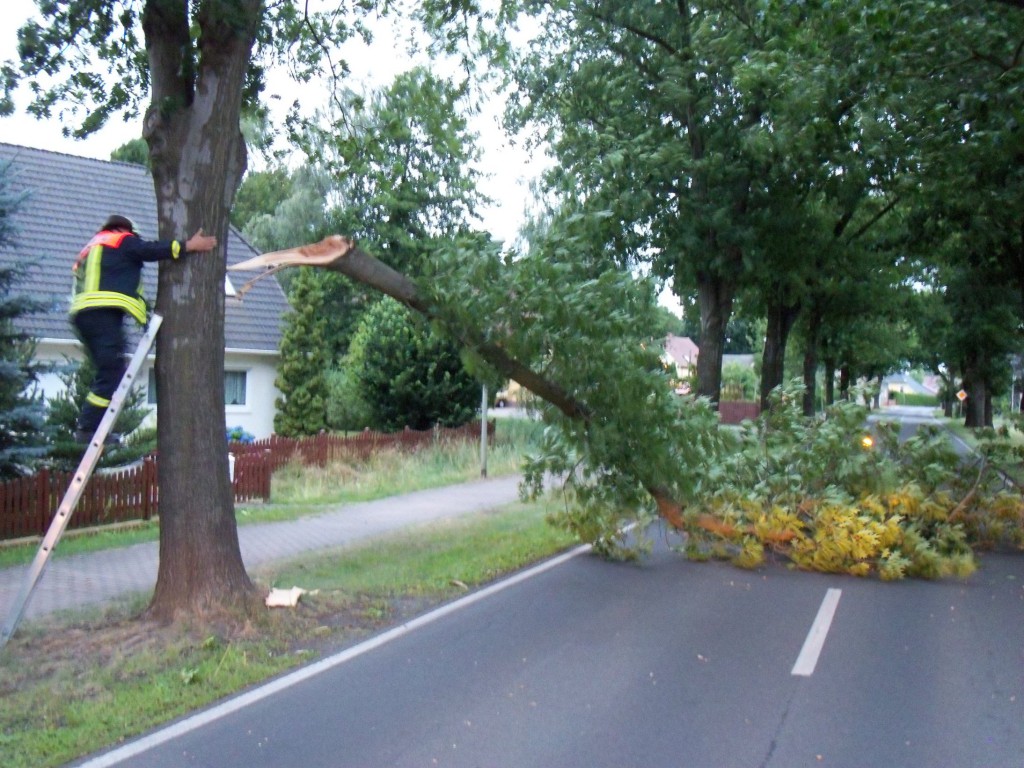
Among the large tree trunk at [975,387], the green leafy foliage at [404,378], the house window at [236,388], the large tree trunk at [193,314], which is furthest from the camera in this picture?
the large tree trunk at [975,387]

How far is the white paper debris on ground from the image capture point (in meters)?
8.59

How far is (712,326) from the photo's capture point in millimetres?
24828

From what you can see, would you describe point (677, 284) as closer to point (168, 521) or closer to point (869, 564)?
point (869, 564)

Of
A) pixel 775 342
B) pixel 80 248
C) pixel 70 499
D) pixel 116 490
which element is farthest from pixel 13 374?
pixel 775 342

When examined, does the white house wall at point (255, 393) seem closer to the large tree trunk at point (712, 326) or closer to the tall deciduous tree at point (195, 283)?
the large tree trunk at point (712, 326)

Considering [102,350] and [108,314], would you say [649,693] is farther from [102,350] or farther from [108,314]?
[108,314]

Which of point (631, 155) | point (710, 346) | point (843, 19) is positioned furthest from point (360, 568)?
point (710, 346)

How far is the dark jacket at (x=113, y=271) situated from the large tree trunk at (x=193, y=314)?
0.49 metres

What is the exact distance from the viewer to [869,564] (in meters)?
11.4

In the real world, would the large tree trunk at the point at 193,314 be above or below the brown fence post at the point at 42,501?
above

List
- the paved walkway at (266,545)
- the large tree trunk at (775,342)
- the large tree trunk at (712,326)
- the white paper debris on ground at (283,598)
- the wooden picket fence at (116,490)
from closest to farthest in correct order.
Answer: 1. the white paper debris on ground at (283,598)
2. the paved walkway at (266,545)
3. the wooden picket fence at (116,490)
4. the large tree trunk at (712,326)
5. the large tree trunk at (775,342)

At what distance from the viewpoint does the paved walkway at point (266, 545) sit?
9.66 meters

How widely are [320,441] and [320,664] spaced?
13.4 meters

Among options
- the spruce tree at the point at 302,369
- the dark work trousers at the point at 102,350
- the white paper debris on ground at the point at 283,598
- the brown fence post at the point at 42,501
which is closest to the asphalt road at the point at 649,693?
the white paper debris on ground at the point at 283,598
